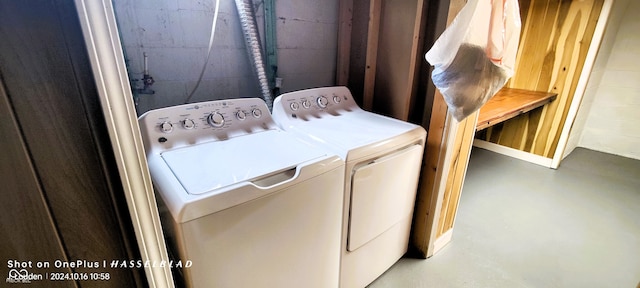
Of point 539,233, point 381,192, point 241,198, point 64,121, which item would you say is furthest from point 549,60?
point 64,121

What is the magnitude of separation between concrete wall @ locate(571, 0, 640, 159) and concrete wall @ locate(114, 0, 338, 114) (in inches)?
112

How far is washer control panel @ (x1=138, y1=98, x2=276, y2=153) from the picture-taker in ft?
3.80

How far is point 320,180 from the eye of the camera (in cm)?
104

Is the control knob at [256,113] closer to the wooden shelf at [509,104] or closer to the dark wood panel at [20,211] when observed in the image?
the dark wood panel at [20,211]

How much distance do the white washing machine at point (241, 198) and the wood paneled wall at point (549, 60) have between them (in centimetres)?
292

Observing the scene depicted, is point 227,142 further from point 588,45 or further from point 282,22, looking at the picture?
point 588,45

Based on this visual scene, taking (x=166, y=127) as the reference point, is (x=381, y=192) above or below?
below

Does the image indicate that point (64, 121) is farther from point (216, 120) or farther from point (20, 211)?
point (216, 120)

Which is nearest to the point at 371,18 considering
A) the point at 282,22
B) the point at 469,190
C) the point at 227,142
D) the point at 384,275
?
the point at 282,22

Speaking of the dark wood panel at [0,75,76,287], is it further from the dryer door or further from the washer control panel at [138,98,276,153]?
the dryer door

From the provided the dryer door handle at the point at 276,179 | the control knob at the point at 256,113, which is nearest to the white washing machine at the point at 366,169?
the control knob at the point at 256,113

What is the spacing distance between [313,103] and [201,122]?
2.07 feet

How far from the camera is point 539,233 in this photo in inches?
78.3

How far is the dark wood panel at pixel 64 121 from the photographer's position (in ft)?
1.42
